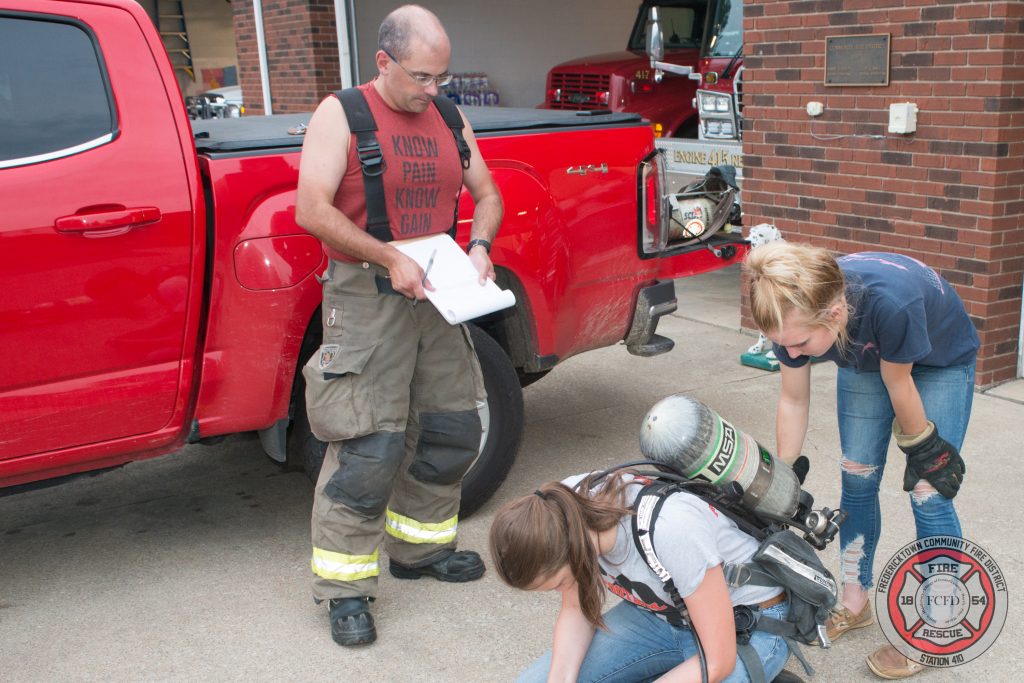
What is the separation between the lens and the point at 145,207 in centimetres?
317

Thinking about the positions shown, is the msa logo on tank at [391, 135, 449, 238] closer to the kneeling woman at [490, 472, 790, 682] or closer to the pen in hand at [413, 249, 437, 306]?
the pen in hand at [413, 249, 437, 306]

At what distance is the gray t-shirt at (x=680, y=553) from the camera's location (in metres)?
2.14

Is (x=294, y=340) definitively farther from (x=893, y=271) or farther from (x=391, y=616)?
(x=893, y=271)

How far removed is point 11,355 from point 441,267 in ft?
4.10

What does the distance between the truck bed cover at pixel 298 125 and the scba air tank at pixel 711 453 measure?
1.79 meters

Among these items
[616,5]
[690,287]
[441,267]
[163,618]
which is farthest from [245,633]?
[616,5]

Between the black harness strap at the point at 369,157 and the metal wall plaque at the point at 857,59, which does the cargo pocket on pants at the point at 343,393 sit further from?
the metal wall plaque at the point at 857,59

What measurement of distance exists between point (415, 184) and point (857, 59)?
311 cm

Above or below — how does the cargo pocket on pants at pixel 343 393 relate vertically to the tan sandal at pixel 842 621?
above

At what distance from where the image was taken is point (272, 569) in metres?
3.69

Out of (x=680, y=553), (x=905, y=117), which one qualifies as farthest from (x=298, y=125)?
(x=680, y=553)

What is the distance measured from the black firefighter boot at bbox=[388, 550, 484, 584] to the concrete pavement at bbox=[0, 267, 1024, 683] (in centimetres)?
4

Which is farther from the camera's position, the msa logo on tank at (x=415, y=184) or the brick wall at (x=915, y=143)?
the brick wall at (x=915, y=143)

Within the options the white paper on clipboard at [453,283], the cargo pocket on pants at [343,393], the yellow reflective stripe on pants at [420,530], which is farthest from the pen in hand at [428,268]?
the yellow reflective stripe on pants at [420,530]
